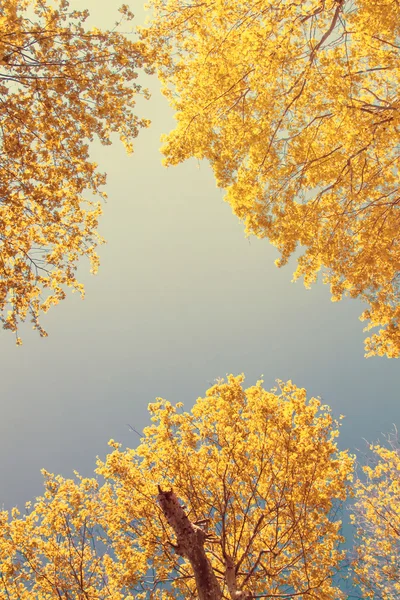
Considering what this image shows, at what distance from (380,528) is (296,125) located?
13.0 meters

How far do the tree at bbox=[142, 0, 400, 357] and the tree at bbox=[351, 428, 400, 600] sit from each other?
7.14m

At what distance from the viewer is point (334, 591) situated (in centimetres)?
774

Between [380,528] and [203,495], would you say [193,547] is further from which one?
[380,528]

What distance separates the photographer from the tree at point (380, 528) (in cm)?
1101

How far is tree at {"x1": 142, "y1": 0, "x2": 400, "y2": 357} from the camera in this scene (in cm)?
593

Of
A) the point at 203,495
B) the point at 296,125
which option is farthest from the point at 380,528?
the point at 296,125

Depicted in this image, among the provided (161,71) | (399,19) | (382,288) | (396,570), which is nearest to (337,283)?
(382,288)

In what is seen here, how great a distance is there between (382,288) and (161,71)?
6.39 metres

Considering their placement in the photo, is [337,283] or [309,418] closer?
[309,418]

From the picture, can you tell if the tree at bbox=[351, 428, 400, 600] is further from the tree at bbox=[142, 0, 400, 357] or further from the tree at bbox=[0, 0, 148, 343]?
the tree at bbox=[0, 0, 148, 343]

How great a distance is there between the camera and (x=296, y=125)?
7.05 metres

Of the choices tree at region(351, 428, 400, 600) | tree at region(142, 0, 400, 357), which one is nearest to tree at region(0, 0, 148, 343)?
tree at region(142, 0, 400, 357)

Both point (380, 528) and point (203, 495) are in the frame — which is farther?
point (380, 528)

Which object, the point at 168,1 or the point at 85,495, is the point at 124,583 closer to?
the point at 85,495
